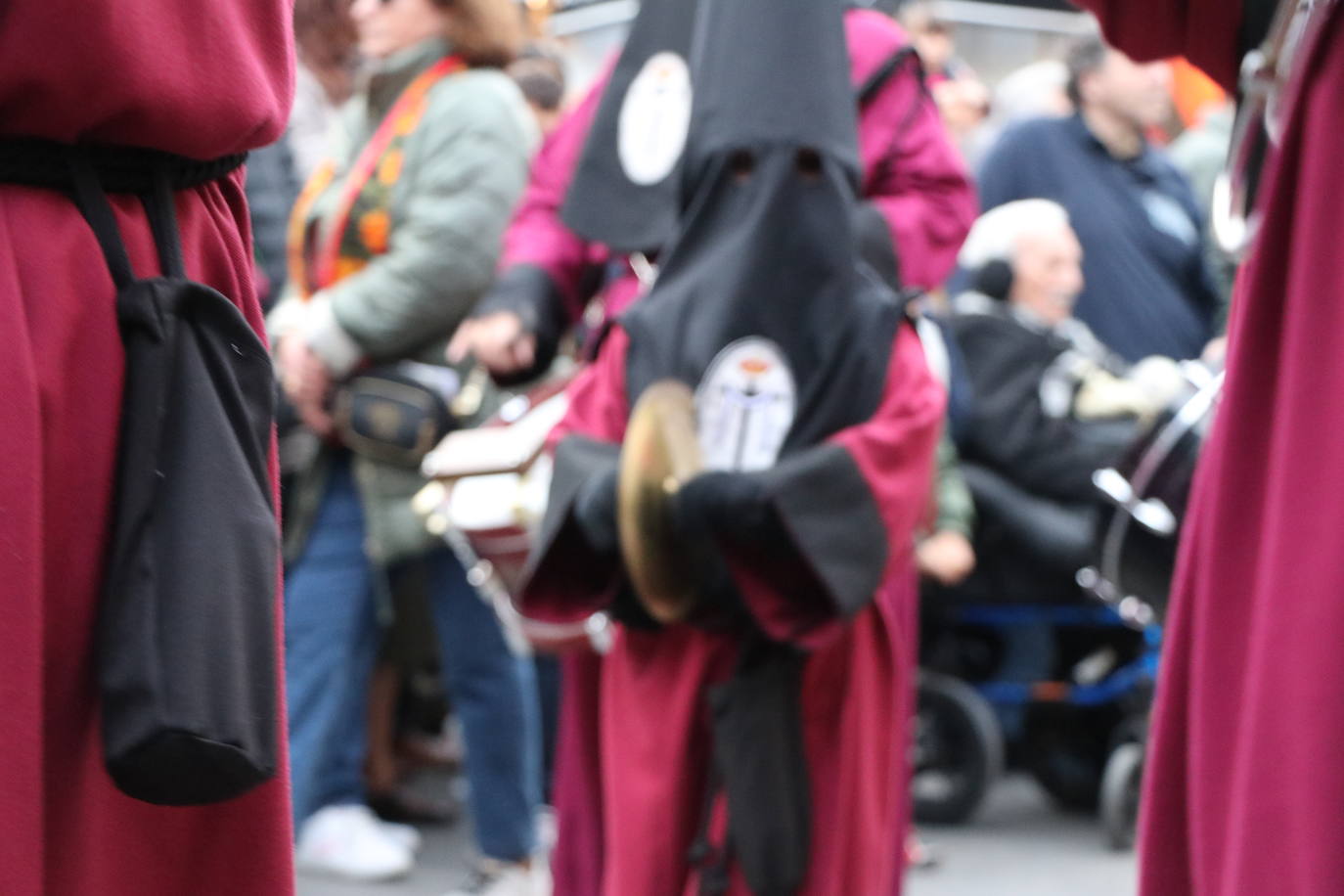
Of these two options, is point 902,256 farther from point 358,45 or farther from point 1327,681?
point 358,45

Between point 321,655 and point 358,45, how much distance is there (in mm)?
1955

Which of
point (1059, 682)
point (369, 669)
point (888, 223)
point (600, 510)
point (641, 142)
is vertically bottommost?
point (1059, 682)

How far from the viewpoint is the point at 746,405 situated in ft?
9.80

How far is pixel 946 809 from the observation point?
232 inches

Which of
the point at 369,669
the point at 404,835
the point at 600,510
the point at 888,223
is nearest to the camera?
the point at 600,510

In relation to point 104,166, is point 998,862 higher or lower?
lower

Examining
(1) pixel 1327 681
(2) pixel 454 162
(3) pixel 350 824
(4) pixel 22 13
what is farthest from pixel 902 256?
(3) pixel 350 824

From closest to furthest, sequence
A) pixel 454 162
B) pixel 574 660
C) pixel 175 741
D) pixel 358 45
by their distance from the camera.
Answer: pixel 175 741, pixel 574 660, pixel 454 162, pixel 358 45

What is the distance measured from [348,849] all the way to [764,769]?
2.44 m

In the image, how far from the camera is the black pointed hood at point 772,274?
2986mm

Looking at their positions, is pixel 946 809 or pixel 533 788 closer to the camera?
pixel 533 788

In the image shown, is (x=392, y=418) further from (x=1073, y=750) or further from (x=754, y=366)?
(x=1073, y=750)

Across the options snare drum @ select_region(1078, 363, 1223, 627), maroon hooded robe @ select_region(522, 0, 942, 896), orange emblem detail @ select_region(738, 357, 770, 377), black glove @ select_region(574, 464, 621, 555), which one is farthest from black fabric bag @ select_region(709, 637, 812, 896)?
snare drum @ select_region(1078, 363, 1223, 627)

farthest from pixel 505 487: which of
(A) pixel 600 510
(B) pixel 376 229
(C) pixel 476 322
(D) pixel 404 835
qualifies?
(D) pixel 404 835
